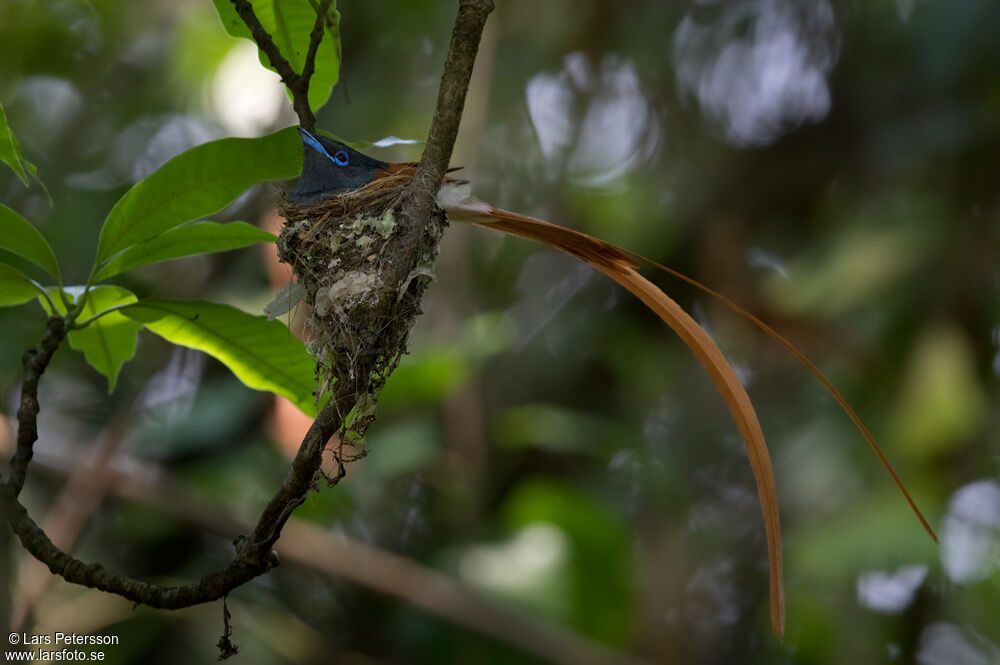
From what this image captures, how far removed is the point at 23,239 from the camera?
191 cm

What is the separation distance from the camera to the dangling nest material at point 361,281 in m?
1.84

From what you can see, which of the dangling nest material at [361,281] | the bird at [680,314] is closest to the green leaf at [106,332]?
the dangling nest material at [361,281]

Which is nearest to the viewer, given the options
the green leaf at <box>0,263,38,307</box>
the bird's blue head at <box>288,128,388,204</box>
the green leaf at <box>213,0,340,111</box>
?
the green leaf at <box>0,263,38,307</box>

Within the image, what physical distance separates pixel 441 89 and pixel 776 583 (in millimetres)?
965

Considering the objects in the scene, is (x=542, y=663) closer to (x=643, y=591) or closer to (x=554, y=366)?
(x=643, y=591)

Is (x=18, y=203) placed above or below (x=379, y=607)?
above

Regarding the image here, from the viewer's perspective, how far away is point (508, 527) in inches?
184

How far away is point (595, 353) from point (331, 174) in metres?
4.12

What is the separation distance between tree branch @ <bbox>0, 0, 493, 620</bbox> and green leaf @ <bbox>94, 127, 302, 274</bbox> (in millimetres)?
115

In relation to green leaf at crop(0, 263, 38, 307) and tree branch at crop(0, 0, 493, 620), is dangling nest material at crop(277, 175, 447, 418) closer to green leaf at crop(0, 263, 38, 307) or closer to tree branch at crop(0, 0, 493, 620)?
tree branch at crop(0, 0, 493, 620)

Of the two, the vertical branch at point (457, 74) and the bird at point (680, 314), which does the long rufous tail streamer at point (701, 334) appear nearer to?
the bird at point (680, 314)

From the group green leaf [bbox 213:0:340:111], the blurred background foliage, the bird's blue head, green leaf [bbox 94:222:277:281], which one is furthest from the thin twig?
the blurred background foliage

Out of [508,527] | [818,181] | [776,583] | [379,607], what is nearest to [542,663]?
[508,527]

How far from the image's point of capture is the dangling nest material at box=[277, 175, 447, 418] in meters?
1.84
